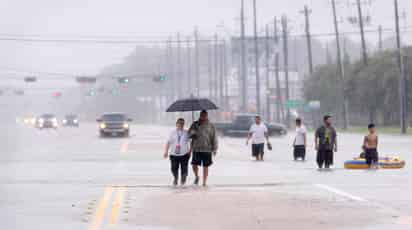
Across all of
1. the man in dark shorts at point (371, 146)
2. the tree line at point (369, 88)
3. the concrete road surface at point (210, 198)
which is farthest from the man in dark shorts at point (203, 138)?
the tree line at point (369, 88)

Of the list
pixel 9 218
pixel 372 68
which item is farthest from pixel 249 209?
pixel 372 68

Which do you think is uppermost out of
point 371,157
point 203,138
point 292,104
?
point 292,104

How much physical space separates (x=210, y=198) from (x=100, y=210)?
293 cm

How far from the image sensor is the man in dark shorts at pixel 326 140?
27.7 metres

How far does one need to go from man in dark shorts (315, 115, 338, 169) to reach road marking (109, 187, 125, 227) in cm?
753

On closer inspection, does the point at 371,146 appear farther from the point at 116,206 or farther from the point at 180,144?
the point at 116,206

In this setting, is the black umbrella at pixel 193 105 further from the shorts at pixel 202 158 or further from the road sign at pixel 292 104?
the road sign at pixel 292 104

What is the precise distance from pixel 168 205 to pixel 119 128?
163ft

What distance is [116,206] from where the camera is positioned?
17.9 meters

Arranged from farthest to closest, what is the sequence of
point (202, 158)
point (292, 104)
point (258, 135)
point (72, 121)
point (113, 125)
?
1. point (72, 121)
2. point (292, 104)
3. point (113, 125)
4. point (258, 135)
5. point (202, 158)

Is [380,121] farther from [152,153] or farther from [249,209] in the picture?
[249,209]

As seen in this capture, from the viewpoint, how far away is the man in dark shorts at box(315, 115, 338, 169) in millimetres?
27734

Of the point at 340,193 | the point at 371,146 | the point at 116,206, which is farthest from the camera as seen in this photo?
the point at 371,146

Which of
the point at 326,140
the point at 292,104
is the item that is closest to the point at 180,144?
the point at 326,140
